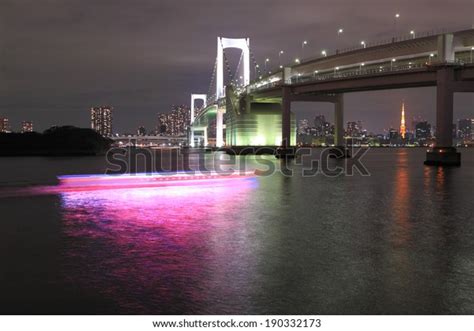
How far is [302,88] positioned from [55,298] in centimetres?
5656

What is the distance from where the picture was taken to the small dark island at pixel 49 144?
315 ft

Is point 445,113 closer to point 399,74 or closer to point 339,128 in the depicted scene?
point 399,74

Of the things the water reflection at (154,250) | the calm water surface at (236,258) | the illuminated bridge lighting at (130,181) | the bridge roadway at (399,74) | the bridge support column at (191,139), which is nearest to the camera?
the calm water surface at (236,258)

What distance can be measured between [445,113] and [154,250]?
3590cm

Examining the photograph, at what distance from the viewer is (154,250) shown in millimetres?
8773

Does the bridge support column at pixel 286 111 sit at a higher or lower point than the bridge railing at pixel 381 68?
lower

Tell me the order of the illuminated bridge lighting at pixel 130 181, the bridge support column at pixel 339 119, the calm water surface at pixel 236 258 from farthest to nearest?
Result: the bridge support column at pixel 339 119 < the illuminated bridge lighting at pixel 130 181 < the calm water surface at pixel 236 258

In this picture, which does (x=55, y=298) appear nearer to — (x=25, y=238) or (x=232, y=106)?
(x=25, y=238)

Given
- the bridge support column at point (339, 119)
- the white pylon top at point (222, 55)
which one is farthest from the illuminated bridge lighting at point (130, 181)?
the white pylon top at point (222, 55)

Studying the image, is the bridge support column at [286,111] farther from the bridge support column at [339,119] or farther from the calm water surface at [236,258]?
the calm water surface at [236,258]

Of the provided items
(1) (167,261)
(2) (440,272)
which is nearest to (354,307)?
(2) (440,272)

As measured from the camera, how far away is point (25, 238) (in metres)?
10.2

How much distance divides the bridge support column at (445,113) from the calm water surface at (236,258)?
25378 mm

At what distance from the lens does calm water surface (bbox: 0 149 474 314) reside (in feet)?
19.3
